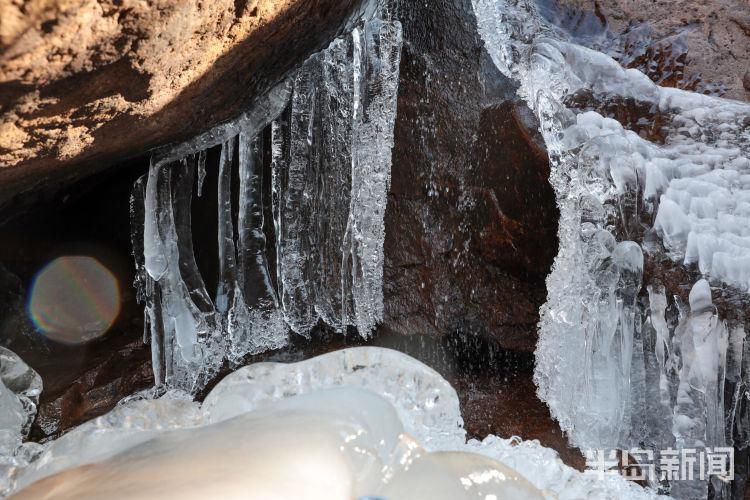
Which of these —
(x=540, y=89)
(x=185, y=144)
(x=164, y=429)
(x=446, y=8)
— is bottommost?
(x=164, y=429)

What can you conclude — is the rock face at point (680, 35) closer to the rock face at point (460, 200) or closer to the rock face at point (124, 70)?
the rock face at point (460, 200)

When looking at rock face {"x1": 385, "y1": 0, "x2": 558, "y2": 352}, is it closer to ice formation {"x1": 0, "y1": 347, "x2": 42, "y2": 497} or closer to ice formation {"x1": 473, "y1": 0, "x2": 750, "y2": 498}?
ice formation {"x1": 473, "y1": 0, "x2": 750, "y2": 498}

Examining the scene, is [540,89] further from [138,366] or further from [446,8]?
[138,366]

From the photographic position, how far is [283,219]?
3.49 m

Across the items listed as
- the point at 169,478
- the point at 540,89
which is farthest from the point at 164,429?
the point at 540,89

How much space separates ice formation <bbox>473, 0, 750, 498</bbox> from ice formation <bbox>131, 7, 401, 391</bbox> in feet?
2.55

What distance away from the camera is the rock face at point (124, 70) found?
1713 millimetres

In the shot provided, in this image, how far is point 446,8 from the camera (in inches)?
135

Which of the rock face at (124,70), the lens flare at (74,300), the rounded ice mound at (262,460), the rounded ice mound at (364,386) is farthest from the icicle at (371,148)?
the rounded ice mound at (262,460)

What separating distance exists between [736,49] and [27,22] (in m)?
3.07

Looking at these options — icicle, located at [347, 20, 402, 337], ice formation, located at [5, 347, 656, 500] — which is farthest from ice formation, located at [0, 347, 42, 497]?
icicle, located at [347, 20, 402, 337]

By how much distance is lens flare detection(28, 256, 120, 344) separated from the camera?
351cm

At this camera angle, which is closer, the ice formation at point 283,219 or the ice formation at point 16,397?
the ice formation at point 16,397

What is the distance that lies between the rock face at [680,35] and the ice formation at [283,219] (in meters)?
1.02
